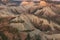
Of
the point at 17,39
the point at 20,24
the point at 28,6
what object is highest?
the point at 28,6

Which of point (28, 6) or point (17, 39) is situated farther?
point (28, 6)

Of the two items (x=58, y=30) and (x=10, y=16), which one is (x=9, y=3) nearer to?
(x=10, y=16)

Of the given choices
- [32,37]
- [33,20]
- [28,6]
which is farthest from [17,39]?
[28,6]

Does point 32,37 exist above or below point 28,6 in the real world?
below

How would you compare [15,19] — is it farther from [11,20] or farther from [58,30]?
[58,30]

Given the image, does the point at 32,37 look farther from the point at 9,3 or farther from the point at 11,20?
the point at 9,3

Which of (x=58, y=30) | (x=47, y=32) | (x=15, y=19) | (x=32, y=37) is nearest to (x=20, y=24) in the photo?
(x=15, y=19)

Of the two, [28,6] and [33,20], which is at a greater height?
[28,6]

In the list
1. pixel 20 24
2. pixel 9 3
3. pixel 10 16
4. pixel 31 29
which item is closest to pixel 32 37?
pixel 31 29
